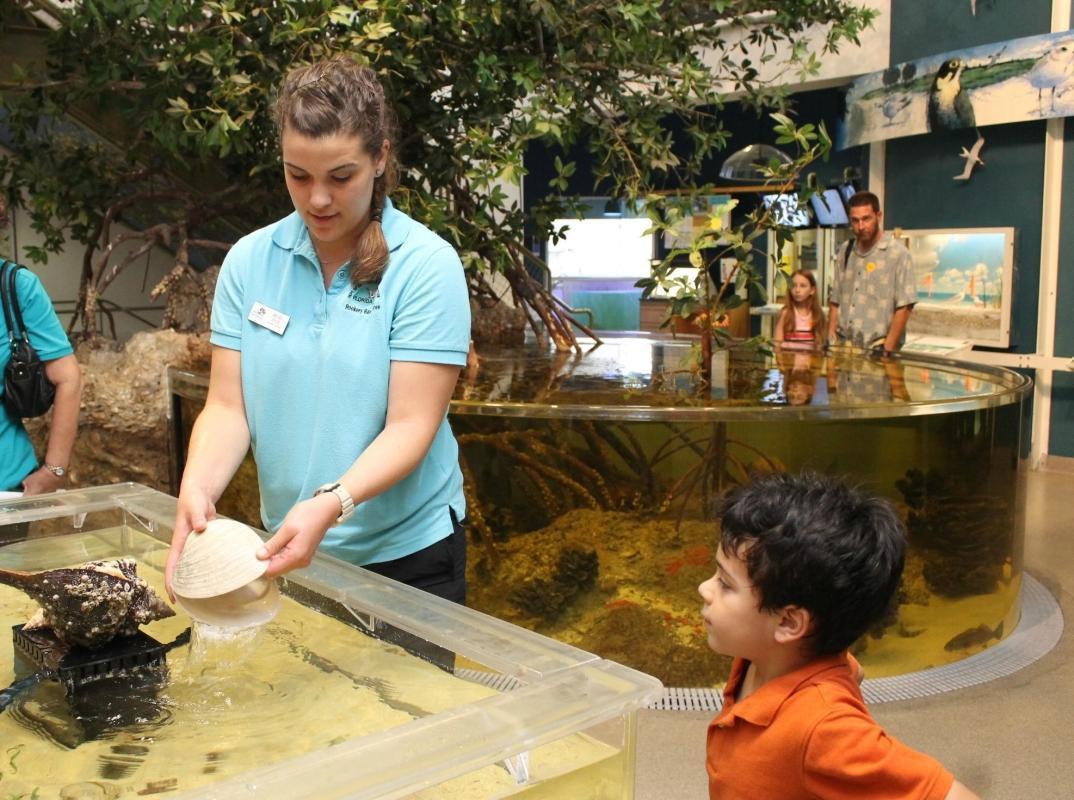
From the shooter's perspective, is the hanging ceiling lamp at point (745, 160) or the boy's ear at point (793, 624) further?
the hanging ceiling lamp at point (745, 160)

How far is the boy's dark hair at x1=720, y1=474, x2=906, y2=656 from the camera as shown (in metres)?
1.45

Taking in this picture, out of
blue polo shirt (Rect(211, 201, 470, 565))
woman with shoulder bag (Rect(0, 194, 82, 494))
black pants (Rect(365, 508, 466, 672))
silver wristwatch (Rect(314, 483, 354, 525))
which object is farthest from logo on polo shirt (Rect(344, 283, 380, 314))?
woman with shoulder bag (Rect(0, 194, 82, 494))

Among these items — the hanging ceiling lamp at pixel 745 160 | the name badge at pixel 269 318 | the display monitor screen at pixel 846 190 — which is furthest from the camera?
the display monitor screen at pixel 846 190

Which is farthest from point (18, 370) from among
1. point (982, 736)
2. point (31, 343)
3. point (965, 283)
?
point (965, 283)

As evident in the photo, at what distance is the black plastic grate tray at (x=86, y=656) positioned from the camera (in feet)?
4.75

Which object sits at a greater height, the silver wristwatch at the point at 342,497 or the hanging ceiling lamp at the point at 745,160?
the hanging ceiling lamp at the point at 745,160

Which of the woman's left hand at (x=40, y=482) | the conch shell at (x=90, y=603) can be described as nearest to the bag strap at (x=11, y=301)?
the woman's left hand at (x=40, y=482)

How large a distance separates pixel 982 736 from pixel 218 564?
113 inches

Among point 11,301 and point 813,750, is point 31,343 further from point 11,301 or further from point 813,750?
point 813,750

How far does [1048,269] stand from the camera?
7.30m

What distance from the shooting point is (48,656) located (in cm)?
147

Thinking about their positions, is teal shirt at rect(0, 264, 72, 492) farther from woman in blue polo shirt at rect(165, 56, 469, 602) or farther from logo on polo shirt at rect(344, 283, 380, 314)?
logo on polo shirt at rect(344, 283, 380, 314)

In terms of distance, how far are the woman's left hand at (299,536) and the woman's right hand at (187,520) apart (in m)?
0.14

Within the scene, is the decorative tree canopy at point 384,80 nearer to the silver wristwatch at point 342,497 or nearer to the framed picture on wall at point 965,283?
the framed picture on wall at point 965,283
